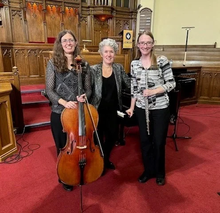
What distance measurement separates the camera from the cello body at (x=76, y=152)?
162 cm

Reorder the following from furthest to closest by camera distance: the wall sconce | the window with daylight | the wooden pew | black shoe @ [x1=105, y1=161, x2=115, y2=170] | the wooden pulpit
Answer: the window with daylight, the wall sconce, the wooden pew, the wooden pulpit, black shoe @ [x1=105, y1=161, x2=115, y2=170]

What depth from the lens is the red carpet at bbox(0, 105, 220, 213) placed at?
1868 mm

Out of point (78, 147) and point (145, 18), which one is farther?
point (145, 18)

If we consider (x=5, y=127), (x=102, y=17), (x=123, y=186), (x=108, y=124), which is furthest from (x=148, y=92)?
(x=102, y=17)

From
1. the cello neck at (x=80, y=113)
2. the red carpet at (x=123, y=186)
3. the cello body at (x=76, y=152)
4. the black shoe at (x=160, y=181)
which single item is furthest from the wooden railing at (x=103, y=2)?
the black shoe at (x=160, y=181)

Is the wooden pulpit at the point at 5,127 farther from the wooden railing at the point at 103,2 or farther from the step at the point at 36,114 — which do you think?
the wooden railing at the point at 103,2

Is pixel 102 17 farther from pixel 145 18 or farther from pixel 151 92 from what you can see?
pixel 151 92

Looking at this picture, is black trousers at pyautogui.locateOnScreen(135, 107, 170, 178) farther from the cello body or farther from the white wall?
the white wall

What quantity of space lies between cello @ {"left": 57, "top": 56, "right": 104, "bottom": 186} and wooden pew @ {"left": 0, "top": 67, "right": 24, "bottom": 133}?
210 centimetres

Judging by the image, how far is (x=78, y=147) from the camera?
1619mm

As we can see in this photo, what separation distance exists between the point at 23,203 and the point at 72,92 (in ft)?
3.79

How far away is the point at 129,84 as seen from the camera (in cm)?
223

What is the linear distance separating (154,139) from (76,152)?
32.9 inches

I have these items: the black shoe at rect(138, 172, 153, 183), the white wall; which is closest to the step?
the black shoe at rect(138, 172, 153, 183)
